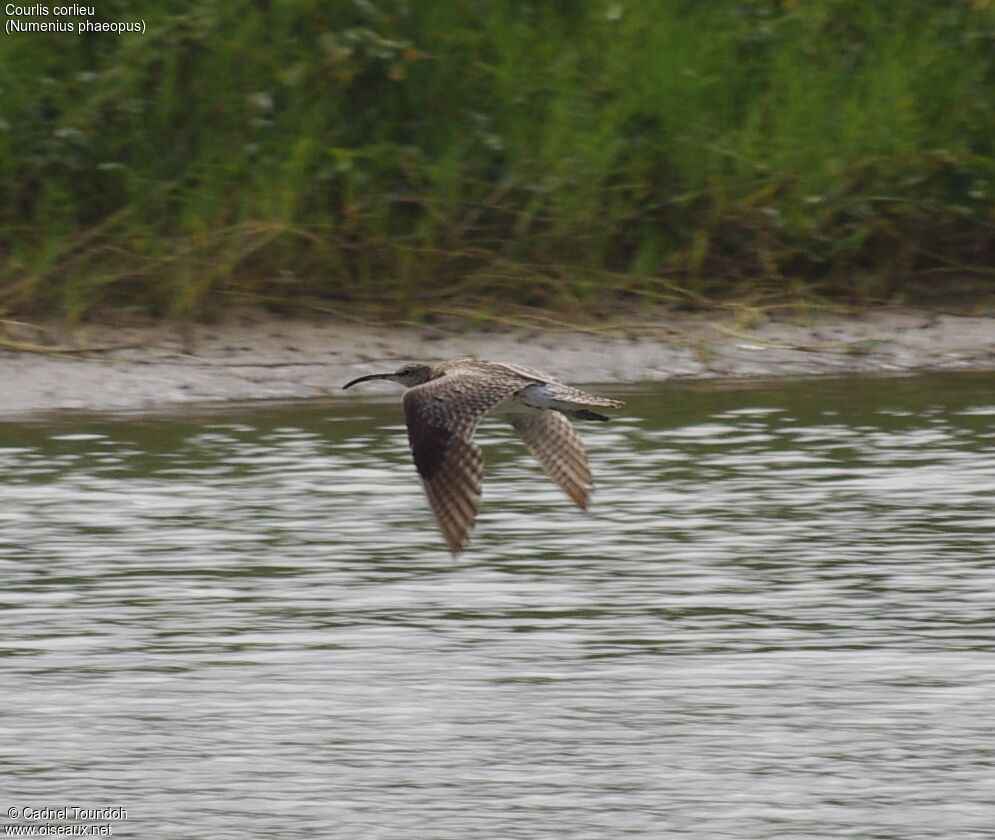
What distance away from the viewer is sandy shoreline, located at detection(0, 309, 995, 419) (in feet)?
37.7

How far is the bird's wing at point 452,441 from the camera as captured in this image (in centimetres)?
659

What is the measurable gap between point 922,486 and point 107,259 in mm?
4515

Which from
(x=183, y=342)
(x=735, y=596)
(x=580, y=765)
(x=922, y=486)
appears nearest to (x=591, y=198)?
(x=183, y=342)

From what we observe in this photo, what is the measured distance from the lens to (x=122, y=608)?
7.61 m

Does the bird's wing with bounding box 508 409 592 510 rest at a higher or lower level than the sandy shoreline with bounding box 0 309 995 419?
higher

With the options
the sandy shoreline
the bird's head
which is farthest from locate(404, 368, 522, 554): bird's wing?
the sandy shoreline

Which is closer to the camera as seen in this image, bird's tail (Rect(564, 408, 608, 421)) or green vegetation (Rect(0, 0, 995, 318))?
bird's tail (Rect(564, 408, 608, 421))

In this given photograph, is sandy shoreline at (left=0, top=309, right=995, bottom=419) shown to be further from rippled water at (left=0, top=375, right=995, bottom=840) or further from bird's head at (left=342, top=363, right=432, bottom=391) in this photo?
bird's head at (left=342, top=363, right=432, bottom=391)

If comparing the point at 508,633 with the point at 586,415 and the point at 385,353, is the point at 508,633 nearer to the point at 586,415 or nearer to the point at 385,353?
the point at 586,415

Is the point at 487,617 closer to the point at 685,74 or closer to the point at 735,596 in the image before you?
the point at 735,596

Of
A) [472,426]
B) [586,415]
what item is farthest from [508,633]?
[472,426]

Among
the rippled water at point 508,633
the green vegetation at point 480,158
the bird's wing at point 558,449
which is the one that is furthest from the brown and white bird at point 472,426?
the green vegetation at point 480,158

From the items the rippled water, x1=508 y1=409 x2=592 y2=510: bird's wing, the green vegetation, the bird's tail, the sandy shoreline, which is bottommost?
the rippled water

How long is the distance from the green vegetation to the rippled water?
A: 163 centimetres
